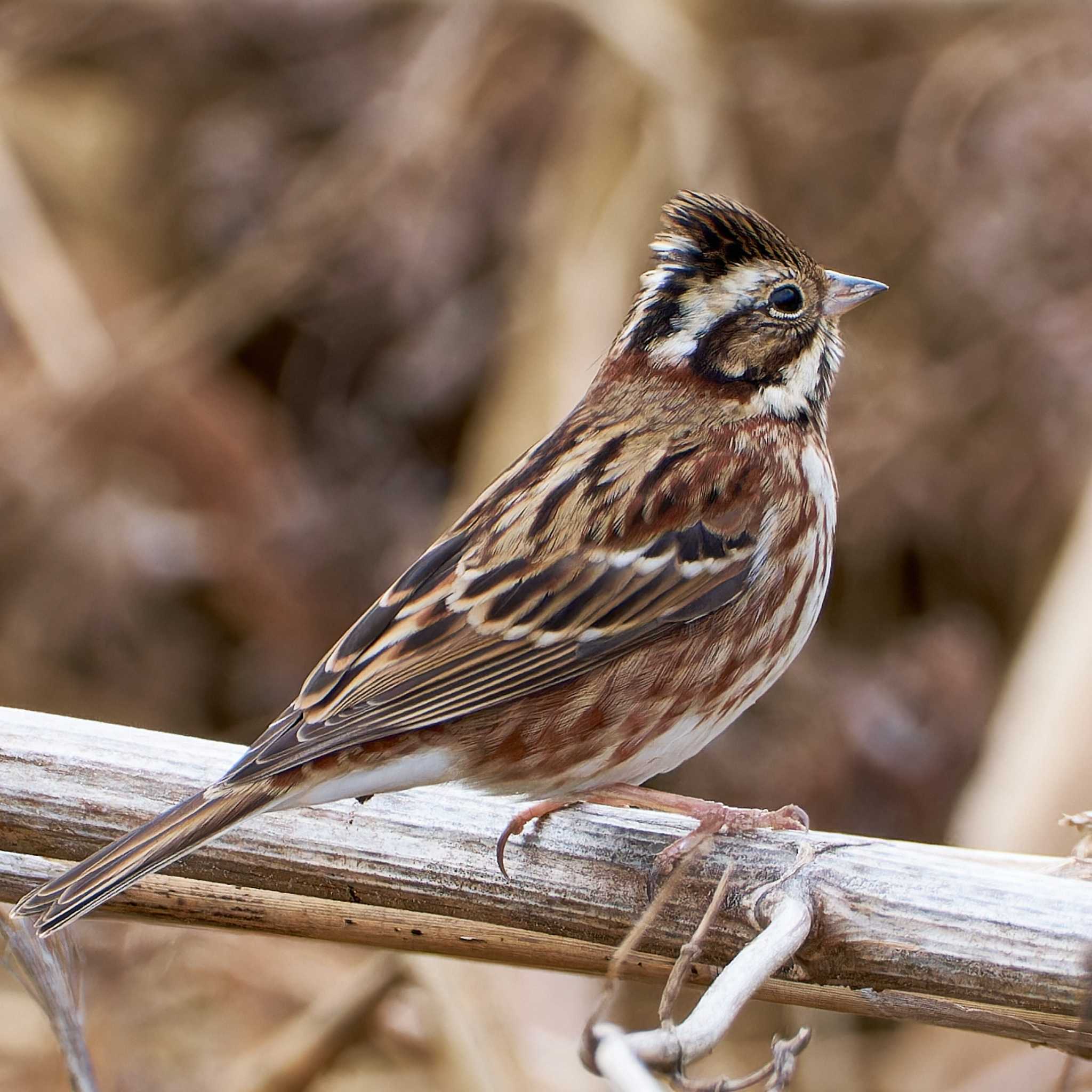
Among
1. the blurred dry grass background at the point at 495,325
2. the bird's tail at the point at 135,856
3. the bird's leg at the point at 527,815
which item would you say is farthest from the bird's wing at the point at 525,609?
the blurred dry grass background at the point at 495,325

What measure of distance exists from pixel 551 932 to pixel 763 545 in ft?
3.22

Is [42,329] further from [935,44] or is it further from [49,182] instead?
[935,44]

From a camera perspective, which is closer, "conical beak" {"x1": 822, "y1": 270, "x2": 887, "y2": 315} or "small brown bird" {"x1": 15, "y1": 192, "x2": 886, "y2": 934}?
"small brown bird" {"x1": 15, "y1": 192, "x2": 886, "y2": 934}

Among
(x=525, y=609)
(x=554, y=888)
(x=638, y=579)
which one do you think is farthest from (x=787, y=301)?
(x=554, y=888)

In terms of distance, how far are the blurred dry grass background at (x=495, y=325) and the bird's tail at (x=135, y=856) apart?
2.82m

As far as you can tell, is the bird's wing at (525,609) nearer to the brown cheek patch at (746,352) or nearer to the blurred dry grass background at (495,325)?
the brown cheek patch at (746,352)

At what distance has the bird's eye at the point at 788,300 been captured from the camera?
3.25 m

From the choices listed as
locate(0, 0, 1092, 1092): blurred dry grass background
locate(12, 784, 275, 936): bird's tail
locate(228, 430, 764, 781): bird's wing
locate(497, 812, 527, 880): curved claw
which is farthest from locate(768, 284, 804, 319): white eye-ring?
locate(0, 0, 1092, 1092): blurred dry grass background

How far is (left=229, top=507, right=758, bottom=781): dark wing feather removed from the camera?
9.53 ft

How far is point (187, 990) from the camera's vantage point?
187 inches

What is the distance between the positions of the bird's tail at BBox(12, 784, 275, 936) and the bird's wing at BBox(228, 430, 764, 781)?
0.38 metres

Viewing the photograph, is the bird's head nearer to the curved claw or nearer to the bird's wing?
the bird's wing

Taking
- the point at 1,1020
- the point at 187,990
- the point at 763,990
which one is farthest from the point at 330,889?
the point at 1,1020

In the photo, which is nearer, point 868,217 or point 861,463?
point 861,463
